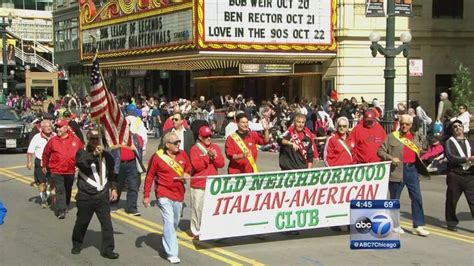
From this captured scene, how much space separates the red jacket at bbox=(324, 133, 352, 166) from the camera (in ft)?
30.5

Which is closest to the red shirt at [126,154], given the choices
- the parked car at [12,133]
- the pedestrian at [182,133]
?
the pedestrian at [182,133]

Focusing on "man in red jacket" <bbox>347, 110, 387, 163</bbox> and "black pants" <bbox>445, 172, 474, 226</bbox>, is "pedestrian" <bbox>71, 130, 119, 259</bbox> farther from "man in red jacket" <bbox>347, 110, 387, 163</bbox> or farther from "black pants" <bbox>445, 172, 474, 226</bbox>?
"black pants" <bbox>445, 172, 474, 226</bbox>

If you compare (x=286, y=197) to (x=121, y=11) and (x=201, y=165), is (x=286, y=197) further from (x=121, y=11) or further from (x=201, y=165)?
(x=121, y=11)

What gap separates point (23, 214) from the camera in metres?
10.9

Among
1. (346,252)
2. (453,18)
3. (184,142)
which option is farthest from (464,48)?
(346,252)

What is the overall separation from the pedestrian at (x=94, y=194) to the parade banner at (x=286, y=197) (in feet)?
3.84

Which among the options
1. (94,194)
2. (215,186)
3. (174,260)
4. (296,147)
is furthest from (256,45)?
(174,260)

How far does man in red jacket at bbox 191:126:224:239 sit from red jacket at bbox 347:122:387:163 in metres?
2.30

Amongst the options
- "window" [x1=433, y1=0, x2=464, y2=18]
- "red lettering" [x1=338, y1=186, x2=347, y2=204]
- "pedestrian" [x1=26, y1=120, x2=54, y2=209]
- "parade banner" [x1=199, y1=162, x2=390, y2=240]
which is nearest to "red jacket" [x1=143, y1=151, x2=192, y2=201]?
"parade banner" [x1=199, y1=162, x2=390, y2=240]

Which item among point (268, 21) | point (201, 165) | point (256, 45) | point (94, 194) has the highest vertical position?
point (268, 21)

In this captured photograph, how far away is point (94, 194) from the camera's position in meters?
7.97

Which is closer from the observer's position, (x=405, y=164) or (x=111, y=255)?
(x=111, y=255)

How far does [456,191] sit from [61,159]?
629cm

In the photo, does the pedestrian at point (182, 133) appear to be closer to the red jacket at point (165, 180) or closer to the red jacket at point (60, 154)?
the red jacket at point (60, 154)
